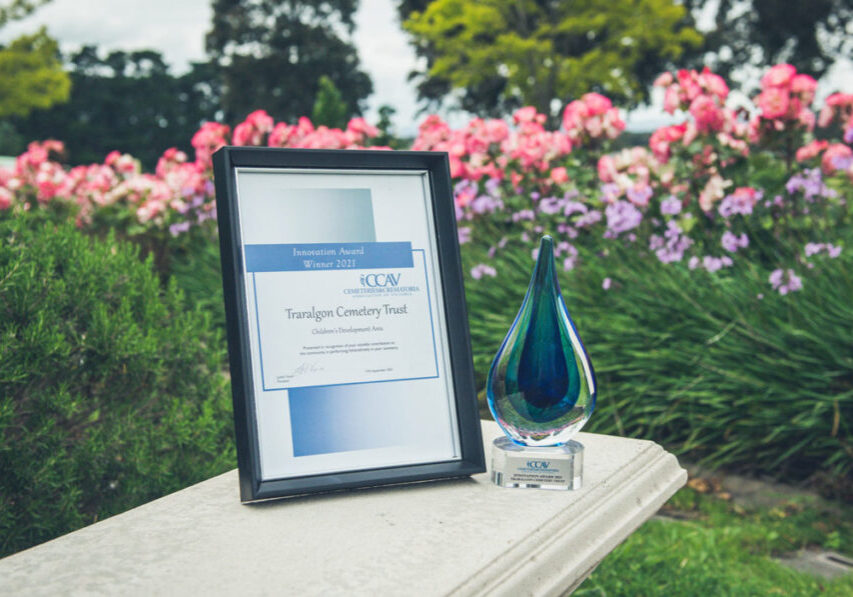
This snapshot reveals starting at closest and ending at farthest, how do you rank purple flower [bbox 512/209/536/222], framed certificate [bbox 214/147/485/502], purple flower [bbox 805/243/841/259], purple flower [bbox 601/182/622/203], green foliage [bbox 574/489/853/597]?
framed certificate [bbox 214/147/485/502] → green foliage [bbox 574/489/853/597] → purple flower [bbox 805/243/841/259] → purple flower [bbox 601/182/622/203] → purple flower [bbox 512/209/536/222]

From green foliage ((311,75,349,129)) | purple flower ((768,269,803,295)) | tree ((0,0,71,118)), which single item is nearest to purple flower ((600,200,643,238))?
purple flower ((768,269,803,295))

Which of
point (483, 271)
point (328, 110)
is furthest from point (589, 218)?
point (328, 110)

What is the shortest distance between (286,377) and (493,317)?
2.99 m

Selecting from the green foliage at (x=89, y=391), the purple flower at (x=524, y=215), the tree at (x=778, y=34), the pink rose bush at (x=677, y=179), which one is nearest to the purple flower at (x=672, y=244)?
the pink rose bush at (x=677, y=179)

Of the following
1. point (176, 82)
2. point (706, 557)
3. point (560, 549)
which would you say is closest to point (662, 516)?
point (706, 557)

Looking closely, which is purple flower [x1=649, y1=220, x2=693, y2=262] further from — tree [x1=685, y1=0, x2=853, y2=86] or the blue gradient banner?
tree [x1=685, y1=0, x2=853, y2=86]

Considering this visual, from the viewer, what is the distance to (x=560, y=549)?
93 centimetres

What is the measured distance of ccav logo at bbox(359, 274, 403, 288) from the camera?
116 centimetres

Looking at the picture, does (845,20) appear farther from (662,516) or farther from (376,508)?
(376,508)

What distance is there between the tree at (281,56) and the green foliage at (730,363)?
25.4 m

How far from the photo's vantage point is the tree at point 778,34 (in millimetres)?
19984

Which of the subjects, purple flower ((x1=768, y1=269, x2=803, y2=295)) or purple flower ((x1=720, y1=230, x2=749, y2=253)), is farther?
purple flower ((x1=720, y1=230, x2=749, y2=253))

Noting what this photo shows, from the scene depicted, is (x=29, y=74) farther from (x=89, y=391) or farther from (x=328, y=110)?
(x=89, y=391)

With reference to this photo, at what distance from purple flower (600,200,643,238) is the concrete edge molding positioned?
8.61 feet
